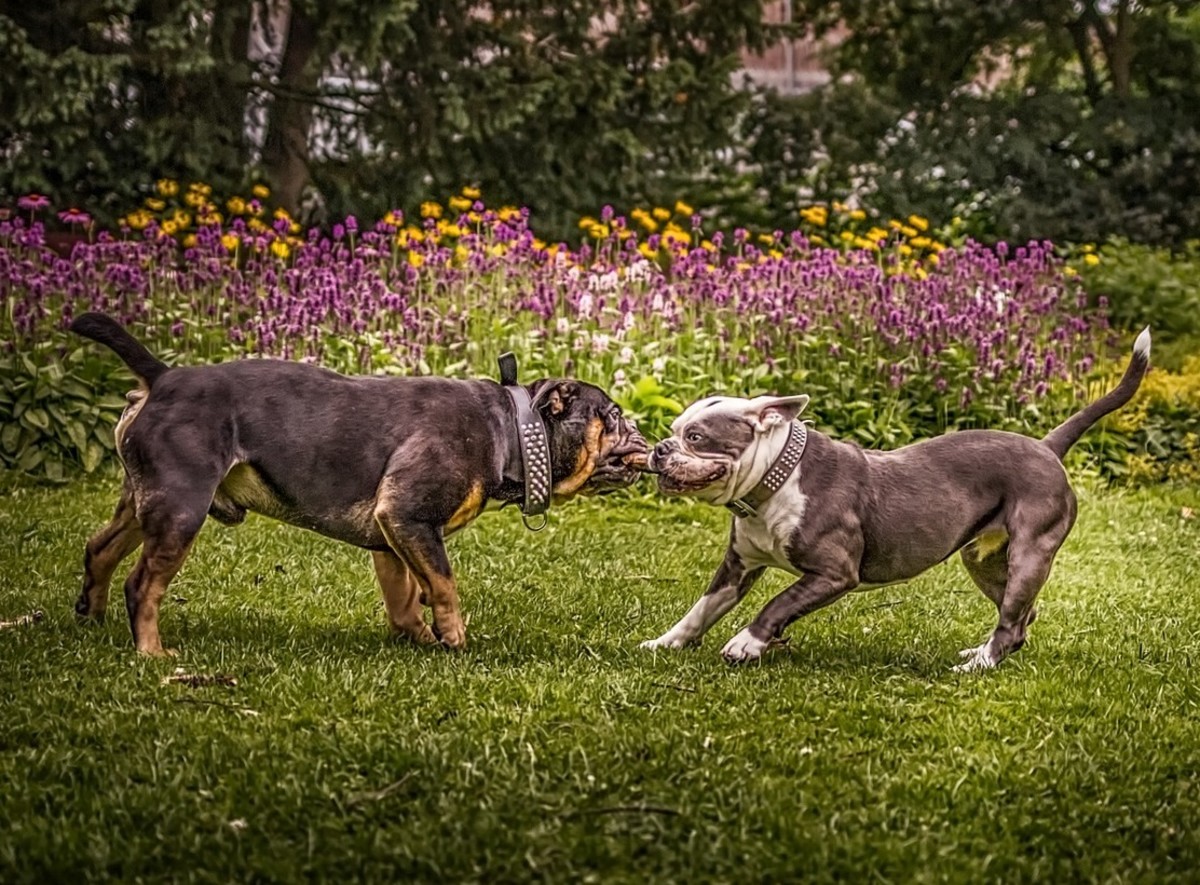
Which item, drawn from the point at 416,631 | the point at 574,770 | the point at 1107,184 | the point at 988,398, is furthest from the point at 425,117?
the point at 574,770

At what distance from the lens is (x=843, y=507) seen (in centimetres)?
589

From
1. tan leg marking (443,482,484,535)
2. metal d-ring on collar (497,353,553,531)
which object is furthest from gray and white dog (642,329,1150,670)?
A: tan leg marking (443,482,484,535)

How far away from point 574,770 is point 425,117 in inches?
411

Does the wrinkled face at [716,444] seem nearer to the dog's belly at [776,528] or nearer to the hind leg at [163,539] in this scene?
the dog's belly at [776,528]

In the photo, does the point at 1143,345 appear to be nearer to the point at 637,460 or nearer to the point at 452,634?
the point at 637,460

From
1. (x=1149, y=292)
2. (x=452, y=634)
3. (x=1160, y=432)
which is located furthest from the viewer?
(x=1149, y=292)

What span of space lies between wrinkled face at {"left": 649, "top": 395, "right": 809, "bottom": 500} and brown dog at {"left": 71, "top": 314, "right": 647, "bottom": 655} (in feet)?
1.32

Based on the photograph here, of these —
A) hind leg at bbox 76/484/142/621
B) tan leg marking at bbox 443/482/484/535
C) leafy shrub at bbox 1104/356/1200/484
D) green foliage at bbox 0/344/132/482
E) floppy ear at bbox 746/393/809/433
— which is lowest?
leafy shrub at bbox 1104/356/1200/484

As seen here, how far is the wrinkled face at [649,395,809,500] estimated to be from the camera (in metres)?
5.72

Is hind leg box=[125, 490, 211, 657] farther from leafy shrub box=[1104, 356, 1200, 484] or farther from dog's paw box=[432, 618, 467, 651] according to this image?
leafy shrub box=[1104, 356, 1200, 484]

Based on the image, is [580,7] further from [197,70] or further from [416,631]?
[416,631]

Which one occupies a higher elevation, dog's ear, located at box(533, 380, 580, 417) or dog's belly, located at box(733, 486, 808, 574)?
dog's ear, located at box(533, 380, 580, 417)

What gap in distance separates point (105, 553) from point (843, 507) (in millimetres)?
2884

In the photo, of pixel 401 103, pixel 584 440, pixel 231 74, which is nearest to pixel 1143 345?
pixel 584 440
